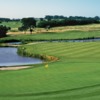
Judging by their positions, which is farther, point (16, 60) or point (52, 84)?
point (16, 60)

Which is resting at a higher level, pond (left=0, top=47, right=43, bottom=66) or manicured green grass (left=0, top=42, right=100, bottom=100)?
manicured green grass (left=0, top=42, right=100, bottom=100)

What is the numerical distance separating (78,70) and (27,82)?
6508 mm

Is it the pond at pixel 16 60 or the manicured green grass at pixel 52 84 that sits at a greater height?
the manicured green grass at pixel 52 84

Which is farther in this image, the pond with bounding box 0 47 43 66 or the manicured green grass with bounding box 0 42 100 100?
the pond with bounding box 0 47 43 66

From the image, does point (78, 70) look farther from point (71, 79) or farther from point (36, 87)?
point (36, 87)

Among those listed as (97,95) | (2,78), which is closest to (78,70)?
(2,78)

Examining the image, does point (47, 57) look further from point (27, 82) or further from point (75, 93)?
point (75, 93)

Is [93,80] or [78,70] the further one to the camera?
[78,70]

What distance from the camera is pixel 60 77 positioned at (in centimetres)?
2614

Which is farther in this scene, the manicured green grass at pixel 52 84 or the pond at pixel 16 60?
the pond at pixel 16 60

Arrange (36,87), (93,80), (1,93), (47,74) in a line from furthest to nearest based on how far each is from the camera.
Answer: (47,74), (93,80), (36,87), (1,93)

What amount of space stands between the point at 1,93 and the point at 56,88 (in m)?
3.76

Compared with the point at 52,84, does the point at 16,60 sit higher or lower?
lower

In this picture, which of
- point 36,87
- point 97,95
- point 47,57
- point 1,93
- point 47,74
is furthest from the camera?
point 47,57
